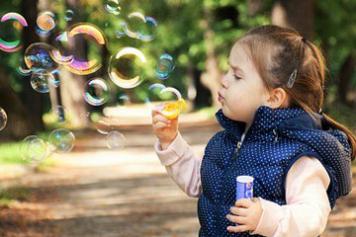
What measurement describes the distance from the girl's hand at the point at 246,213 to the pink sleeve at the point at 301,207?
0.03m

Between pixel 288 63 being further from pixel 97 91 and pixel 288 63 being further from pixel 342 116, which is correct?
pixel 342 116

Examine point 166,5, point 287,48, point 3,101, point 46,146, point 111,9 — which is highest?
point 287,48

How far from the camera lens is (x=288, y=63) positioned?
2.69 m

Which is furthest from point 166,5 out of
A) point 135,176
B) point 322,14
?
point 135,176

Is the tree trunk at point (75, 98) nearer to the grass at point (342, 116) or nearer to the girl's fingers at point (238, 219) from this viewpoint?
the grass at point (342, 116)

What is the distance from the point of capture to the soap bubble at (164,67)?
4.79m

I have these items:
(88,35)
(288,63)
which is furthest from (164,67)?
(288,63)

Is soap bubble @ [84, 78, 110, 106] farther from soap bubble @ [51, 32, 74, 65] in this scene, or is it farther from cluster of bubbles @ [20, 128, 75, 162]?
cluster of bubbles @ [20, 128, 75, 162]

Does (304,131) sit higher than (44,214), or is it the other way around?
(304,131)

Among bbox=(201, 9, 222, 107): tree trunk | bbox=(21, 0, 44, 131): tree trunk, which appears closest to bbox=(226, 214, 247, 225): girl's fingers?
bbox=(21, 0, 44, 131): tree trunk

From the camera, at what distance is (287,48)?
2.71 m

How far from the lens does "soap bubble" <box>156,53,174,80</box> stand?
4.79 m

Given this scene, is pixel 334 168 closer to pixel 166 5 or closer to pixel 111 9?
pixel 111 9

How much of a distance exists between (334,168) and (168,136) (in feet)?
2.49
